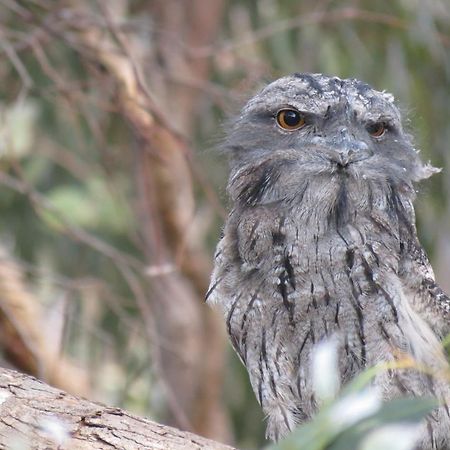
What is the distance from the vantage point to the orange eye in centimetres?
274

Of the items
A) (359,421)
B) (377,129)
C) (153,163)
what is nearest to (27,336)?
(153,163)

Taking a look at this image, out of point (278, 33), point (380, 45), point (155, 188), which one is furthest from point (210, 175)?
point (380, 45)

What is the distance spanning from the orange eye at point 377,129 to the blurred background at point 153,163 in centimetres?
118

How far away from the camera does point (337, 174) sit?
2.65 metres

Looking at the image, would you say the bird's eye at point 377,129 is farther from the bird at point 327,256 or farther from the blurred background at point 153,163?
the blurred background at point 153,163

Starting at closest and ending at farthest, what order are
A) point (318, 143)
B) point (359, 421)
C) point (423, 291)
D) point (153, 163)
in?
1. point (359, 421)
2. point (318, 143)
3. point (423, 291)
4. point (153, 163)

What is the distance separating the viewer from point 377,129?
2.77 meters

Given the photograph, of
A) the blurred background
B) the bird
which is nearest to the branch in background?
the blurred background

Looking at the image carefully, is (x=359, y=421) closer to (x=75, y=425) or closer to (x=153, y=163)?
(x=75, y=425)

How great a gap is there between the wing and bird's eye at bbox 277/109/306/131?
17.2 inches

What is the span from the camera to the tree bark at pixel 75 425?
2.25 metres

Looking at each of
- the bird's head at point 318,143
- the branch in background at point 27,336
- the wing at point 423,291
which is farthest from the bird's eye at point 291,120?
the branch in background at point 27,336

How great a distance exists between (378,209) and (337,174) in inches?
6.5

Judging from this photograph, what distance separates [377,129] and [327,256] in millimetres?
381
